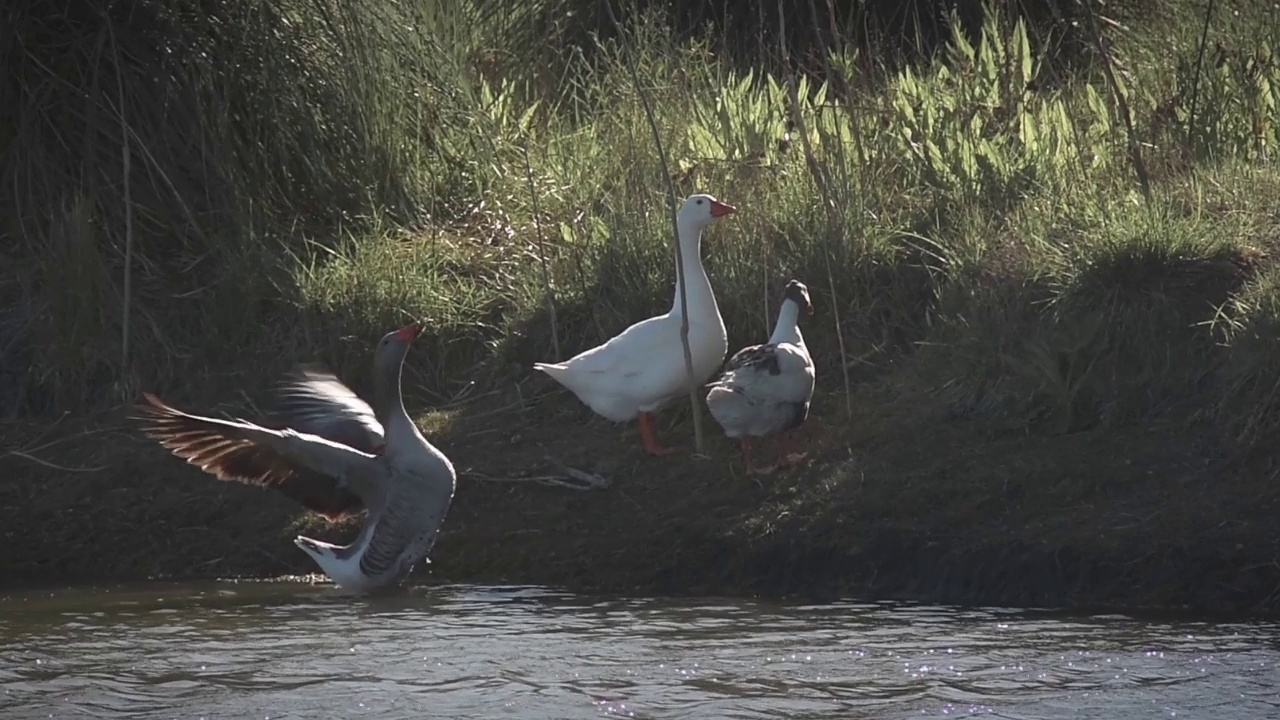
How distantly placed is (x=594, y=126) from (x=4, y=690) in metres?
5.72

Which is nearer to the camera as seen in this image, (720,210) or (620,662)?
(620,662)

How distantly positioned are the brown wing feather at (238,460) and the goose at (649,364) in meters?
1.10

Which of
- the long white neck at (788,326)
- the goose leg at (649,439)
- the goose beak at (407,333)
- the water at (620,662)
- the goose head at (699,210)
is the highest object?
the goose head at (699,210)

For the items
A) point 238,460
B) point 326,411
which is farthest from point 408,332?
point 238,460

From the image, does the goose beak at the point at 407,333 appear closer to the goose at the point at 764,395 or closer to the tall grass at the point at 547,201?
the goose at the point at 764,395

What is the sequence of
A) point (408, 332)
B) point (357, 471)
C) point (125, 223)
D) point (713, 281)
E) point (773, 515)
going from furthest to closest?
point (125, 223) < point (713, 281) < point (408, 332) < point (773, 515) < point (357, 471)

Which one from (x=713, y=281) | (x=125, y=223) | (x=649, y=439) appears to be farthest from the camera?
(x=125, y=223)

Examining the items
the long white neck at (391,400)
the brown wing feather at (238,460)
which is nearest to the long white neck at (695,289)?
the long white neck at (391,400)

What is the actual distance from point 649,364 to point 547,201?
96.2 inches

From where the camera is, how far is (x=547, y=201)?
1013 cm

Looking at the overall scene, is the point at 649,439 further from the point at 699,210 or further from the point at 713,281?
the point at 713,281

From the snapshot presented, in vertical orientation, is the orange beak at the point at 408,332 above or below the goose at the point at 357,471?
above

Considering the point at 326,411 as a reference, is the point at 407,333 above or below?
above

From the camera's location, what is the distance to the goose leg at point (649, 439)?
803 cm
